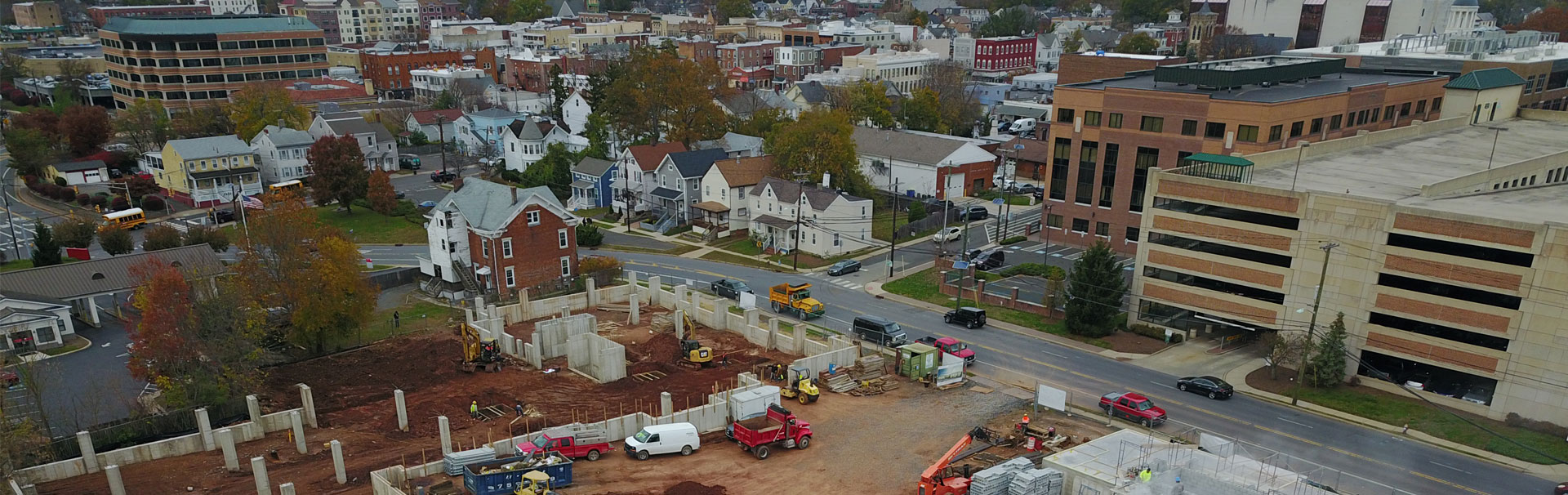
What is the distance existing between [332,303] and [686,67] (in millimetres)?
54305

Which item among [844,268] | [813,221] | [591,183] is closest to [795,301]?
[844,268]

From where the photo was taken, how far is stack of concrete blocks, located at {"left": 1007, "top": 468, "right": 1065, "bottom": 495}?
115 feet

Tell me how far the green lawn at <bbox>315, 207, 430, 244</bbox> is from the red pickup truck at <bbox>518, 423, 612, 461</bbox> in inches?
1726

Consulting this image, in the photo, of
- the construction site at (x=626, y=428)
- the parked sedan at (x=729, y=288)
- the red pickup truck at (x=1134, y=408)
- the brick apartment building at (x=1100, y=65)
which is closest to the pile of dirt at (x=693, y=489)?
the construction site at (x=626, y=428)

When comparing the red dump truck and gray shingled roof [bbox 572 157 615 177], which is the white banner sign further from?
gray shingled roof [bbox 572 157 615 177]

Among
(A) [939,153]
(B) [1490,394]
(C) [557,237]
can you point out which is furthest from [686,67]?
(B) [1490,394]

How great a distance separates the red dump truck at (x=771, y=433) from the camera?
1577 inches

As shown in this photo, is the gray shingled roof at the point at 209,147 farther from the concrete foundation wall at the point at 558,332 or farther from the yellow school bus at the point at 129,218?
the concrete foundation wall at the point at 558,332

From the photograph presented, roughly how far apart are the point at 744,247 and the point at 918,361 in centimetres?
3113

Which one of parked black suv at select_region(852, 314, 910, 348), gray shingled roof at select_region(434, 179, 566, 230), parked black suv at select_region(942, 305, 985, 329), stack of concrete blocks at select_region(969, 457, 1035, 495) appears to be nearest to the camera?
stack of concrete blocks at select_region(969, 457, 1035, 495)

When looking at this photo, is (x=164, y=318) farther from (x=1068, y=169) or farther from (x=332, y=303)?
(x=1068, y=169)

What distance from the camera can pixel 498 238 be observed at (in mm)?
61250

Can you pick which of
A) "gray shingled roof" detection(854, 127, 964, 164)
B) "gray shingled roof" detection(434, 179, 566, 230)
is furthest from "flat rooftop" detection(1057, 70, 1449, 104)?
"gray shingled roof" detection(434, 179, 566, 230)

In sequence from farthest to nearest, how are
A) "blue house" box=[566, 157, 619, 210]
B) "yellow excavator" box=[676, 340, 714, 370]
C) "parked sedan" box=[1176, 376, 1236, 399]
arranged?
"blue house" box=[566, 157, 619, 210] < "yellow excavator" box=[676, 340, 714, 370] < "parked sedan" box=[1176, 376, 1236, 399]
